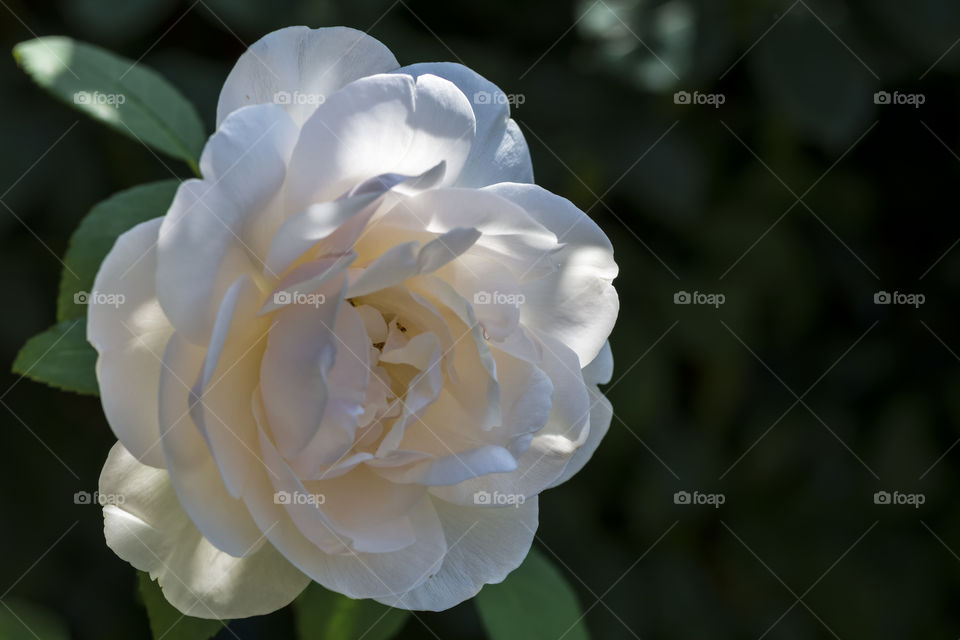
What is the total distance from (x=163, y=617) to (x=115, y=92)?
469 millimetres

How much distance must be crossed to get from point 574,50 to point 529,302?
0.84 meters

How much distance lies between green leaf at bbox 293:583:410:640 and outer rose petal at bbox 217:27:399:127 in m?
0.42

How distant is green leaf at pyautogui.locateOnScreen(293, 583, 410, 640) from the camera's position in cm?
83

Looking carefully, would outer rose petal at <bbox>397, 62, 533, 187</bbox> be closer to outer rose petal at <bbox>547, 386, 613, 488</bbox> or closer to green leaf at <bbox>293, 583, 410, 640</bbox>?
outer rose petal at <bbox>547, 386, 613, 488</bbox>

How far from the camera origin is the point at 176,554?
67 centimetres

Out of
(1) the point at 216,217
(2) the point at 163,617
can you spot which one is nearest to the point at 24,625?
(2) the point at 163,617

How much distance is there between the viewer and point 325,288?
0.66 meters

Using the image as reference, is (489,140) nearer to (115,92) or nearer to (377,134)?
(377,134)

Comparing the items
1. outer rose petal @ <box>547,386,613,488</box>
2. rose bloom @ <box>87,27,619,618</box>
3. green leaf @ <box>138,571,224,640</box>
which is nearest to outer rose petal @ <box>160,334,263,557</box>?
rose bloom @ <box>87,27,619,618</box>

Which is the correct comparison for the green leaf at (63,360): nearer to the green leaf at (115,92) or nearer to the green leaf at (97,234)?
the green leaf at (97,234)

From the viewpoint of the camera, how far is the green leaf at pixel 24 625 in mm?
784

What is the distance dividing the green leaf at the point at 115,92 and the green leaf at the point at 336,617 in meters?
0.42

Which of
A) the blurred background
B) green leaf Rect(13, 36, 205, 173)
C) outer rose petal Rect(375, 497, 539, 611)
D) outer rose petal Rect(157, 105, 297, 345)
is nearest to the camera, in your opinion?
outer rose petal Rect(157, 105, 297, 345)

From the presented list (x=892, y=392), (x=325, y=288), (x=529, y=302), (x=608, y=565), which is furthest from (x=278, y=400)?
(x=892, y=392)
